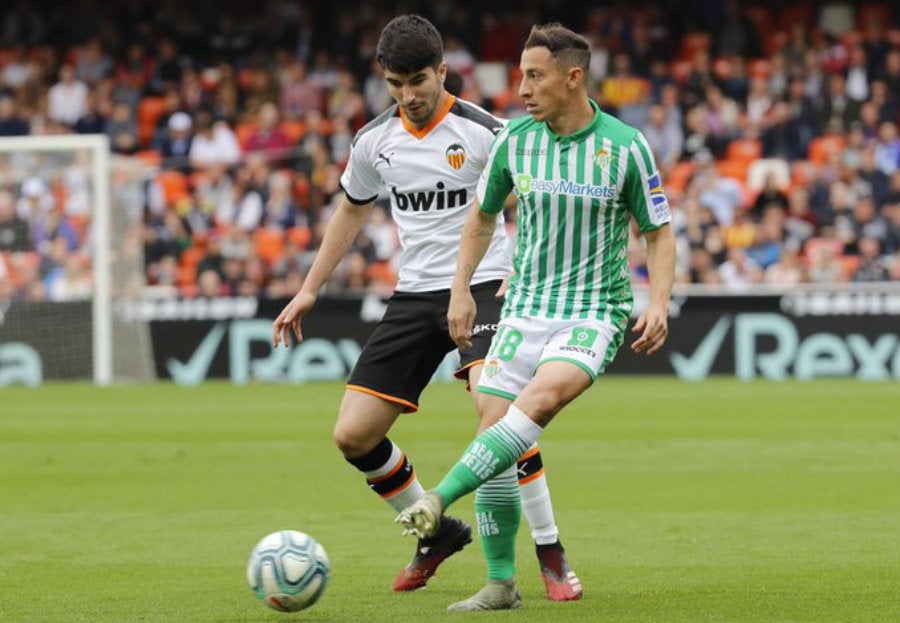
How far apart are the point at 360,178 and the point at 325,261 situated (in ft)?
1.31

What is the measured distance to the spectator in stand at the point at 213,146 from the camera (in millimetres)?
26141

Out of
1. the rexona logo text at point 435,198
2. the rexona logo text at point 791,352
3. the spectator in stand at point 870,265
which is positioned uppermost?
the rexona logo text at point 435,198

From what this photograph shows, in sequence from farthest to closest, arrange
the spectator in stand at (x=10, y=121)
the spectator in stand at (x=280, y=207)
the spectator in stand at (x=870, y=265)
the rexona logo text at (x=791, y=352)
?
the spectator in stand at (x=10, y=121)
the spectator in stand at (x=280, y=207)
the spectator in stand at (x=870, y=265)
the rexona logo text at (x=791, y=352)

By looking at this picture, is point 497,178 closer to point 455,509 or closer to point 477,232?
point 477,232

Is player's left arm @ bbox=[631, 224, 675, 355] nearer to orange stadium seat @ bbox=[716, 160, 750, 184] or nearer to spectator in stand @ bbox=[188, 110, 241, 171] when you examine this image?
orange stadium seat @ bbox=[716, 160, 750, 184]

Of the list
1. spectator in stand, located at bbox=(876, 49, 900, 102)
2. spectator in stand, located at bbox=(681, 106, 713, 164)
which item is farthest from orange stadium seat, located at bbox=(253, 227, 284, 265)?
spectator in stand, located at bbox=(876, 49, 900, 102)

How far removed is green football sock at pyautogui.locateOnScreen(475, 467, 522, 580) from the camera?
6.57 metres

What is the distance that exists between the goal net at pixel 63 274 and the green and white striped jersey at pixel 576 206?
15771 mm

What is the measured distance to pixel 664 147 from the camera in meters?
24.9

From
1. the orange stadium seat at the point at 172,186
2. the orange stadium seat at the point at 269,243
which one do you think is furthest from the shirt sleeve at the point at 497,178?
the orange stadium seat at the point at 172,186

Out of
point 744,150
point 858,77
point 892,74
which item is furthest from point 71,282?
point 892,74

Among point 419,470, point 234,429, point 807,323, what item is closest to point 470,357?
point 419,470

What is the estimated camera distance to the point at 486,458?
589 centimetres

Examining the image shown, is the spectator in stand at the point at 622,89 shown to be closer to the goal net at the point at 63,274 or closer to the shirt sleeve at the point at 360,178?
the goal net at the point at 63,274
